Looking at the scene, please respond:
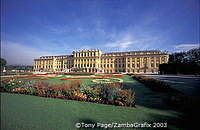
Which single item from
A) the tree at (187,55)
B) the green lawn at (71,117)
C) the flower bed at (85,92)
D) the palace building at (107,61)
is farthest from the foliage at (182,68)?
the green lawn at (71,117)

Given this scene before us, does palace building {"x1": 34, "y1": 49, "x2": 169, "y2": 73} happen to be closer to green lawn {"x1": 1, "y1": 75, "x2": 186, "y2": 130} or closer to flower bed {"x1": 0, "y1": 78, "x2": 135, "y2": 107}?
flower bed {"x1": 0, "y1": 78, "x2": 135, "y2": 107}

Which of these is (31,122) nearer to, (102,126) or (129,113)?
(102,126)

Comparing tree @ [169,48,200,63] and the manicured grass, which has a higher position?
tree @ [169,48,200,63]

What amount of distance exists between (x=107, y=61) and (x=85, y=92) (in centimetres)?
5574

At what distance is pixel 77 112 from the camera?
3412 mm

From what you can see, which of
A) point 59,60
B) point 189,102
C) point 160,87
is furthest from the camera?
point 59,60

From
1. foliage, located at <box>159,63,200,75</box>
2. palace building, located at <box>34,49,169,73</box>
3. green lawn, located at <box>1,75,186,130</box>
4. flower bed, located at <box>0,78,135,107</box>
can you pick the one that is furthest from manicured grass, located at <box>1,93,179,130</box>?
palace building, located at <box>34,49,169,73</box>

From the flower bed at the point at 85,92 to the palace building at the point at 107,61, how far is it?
142ft

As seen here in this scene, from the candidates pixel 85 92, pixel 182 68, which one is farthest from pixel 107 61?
pixel 85 92

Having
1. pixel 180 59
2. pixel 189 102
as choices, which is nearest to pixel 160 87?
pixel 189 102

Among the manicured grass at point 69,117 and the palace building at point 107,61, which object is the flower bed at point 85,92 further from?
the palace building at point 107,61

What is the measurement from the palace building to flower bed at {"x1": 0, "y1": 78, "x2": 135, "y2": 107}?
43169mm

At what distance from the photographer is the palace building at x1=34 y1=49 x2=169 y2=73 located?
5106cm

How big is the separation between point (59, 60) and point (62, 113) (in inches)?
2925
